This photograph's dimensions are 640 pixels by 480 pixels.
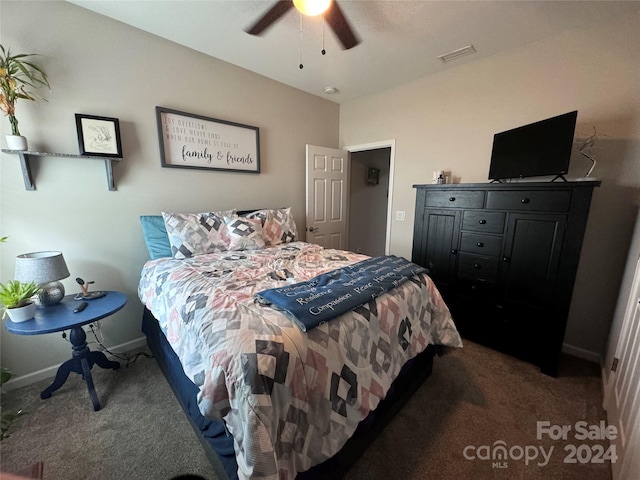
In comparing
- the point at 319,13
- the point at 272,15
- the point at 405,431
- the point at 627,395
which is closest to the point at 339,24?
the point at 319,13

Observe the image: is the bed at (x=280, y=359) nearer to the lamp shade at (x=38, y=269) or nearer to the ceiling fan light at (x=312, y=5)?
the lamp shade at (x=38, y=269)

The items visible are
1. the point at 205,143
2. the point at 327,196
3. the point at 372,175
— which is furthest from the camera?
the point at 372,175

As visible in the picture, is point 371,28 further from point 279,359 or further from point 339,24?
point 279,359

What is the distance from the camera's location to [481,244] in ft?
7.32

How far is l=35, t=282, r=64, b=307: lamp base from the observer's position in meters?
1.67

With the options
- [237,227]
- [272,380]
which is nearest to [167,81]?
[237,227]

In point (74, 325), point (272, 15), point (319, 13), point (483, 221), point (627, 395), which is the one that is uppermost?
point (272, 15)

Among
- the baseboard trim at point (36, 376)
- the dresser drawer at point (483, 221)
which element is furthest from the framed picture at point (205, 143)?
the dresser drawer at point (483, 221)

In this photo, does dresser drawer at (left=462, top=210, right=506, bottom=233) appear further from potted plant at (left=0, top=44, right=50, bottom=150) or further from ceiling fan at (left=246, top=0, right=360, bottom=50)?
potted plant at (left=0, top=44, right=50, bottom=150)

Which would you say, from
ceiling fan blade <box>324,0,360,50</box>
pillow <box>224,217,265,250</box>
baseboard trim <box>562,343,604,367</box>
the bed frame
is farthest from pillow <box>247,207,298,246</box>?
baseboard trim <box>562,343,604,367</box>

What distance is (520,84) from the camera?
7.63 ft

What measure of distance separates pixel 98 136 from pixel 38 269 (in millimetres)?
1055

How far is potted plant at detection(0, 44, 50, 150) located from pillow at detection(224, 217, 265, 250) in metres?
1.42

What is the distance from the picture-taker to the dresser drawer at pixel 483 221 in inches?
83.4
